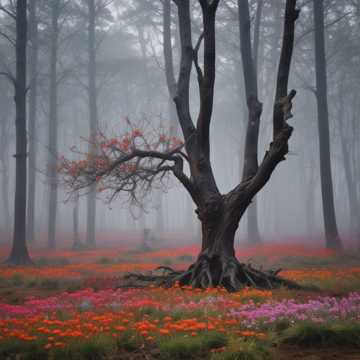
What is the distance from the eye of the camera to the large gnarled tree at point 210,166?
952 centimetres

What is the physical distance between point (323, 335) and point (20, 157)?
15877mm

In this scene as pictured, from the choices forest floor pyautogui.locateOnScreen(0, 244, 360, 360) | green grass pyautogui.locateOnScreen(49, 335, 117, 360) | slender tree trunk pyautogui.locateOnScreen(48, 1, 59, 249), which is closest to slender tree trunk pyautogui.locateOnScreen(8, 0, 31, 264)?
slender tree trunk pyautogui.locateOnScreen(48, 1, 59, 249)

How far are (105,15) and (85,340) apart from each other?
103 ft

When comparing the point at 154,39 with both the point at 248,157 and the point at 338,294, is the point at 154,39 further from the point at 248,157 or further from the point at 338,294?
the point at 338,294

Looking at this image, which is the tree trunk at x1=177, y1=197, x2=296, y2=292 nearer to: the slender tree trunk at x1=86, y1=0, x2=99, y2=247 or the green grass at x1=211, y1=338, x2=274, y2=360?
the green grass at x1=211, y1=338, x2=274, y2=360

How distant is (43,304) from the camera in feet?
26.7

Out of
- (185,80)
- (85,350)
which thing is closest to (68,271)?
(185,80)

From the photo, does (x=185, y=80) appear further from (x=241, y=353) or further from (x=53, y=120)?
(x=53, y=120)

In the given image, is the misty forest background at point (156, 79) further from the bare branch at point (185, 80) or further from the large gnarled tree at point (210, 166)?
the bare branch at point (185, 80)

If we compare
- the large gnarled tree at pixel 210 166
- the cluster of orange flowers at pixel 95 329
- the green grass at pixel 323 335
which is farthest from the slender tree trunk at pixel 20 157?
the green grass at pixel 323 335

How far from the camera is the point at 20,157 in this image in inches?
728

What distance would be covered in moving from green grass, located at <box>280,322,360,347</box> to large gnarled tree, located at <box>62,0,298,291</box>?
411 cm

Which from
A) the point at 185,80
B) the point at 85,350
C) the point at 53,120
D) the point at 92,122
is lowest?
the point at 85,350

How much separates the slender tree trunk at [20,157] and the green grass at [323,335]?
14628mm
